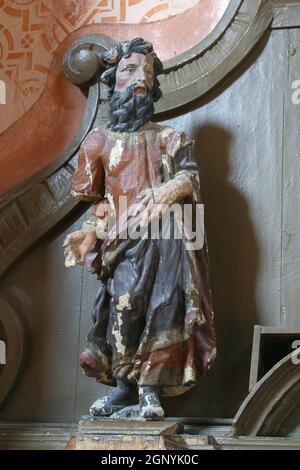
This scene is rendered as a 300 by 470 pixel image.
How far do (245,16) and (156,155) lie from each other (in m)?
0.64

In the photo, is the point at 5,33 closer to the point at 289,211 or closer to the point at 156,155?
the point at 156,155

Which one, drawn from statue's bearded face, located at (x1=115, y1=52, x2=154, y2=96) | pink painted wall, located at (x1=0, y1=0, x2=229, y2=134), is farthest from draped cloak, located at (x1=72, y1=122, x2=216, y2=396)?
pink painted wall, located at (x1=0, y1=0, x2=229, y2=134)

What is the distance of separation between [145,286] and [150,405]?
1.01ft

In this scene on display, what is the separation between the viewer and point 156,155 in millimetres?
2941

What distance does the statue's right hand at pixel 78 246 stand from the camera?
2.91 metres

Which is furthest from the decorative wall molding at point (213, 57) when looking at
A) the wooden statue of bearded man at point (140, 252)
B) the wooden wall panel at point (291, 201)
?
the wooden statue of bearded man at point (140, 252)

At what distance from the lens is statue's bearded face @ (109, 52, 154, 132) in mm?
2977

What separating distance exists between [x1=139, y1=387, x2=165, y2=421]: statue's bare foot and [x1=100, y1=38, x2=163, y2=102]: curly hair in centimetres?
83

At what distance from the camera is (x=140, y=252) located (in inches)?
112
